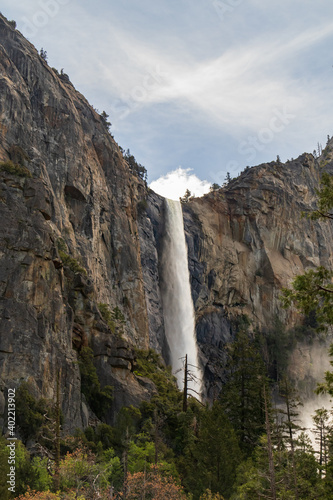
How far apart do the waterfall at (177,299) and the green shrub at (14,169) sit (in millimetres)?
33202

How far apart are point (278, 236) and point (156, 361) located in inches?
1667

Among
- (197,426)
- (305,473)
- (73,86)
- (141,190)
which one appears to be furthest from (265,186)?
(305,473)

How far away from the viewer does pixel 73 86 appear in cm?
6619

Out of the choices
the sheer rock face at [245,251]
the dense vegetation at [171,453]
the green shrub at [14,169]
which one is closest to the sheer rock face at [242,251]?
the sheer rock face at [245,251]

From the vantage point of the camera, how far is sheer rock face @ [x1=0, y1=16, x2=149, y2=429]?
30219 millimetres

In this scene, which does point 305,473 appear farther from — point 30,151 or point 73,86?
point 73,86

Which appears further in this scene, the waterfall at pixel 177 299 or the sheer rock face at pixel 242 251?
the sheer rock face at pixel 242 251

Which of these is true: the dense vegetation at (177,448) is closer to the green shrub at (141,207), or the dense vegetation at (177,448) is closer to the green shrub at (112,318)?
the green shrub at (112,318)

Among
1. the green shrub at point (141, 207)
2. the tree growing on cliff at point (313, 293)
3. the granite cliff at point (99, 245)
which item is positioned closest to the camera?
the tree growing on cliff at point (313, 293)

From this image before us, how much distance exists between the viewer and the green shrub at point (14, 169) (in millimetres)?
35938

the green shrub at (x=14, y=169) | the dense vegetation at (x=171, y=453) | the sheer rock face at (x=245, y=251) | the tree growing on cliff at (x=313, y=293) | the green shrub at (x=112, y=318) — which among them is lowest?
the dense vegetation at (x=171, y=453)

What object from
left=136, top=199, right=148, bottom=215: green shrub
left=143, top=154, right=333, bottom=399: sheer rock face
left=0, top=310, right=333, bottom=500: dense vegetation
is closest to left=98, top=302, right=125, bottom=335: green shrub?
left=0, top=310, right=333, bottom=500: dense vegetation

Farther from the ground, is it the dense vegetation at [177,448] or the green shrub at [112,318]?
the green shrub at [112,318]

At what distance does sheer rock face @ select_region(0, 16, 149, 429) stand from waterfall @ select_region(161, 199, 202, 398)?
26.7 ft
